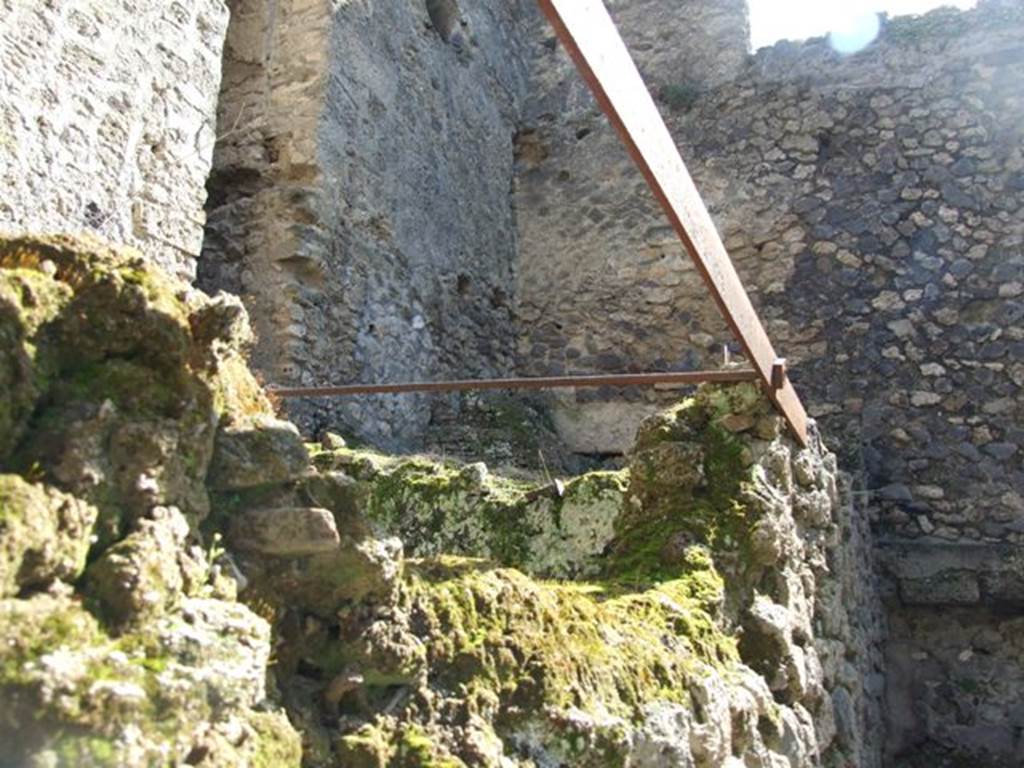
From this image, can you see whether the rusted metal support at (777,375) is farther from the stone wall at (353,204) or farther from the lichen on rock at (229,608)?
the stone wall at (353,204)

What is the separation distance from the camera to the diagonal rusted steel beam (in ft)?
5.70

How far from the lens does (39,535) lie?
1.05m

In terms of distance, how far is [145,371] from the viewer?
131 cm

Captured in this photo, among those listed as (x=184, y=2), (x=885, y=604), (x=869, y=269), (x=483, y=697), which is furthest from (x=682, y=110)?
(x=483, y=697)

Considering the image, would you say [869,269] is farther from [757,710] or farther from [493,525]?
[757,710]

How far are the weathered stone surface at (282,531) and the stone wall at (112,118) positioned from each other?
2.18 metres

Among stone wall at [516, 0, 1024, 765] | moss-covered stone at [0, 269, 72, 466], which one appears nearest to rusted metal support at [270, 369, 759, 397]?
moss-covered stone at [0, 269, 72, 466]

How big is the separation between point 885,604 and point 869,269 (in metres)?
2.28

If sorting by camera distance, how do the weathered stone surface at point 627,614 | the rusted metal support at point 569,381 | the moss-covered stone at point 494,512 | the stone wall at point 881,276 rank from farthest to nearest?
the stone wall at point 881,276 < the moss-covered stone at point 494,512 < the rusted metal support at point 569,381 < the weathered stone surface at point 627,614

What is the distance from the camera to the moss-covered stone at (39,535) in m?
1.02

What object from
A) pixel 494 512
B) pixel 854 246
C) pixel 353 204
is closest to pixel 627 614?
pixel 494 512

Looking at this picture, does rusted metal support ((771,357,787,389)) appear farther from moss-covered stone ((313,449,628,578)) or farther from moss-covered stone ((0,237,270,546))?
moss-covered stone ((0,237,270,546))

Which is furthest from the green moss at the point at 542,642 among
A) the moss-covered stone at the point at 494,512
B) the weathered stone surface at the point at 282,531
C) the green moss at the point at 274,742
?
the moss-covered stone at the point at 494,512

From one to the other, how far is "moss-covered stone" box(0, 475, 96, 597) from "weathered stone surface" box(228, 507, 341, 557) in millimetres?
264
